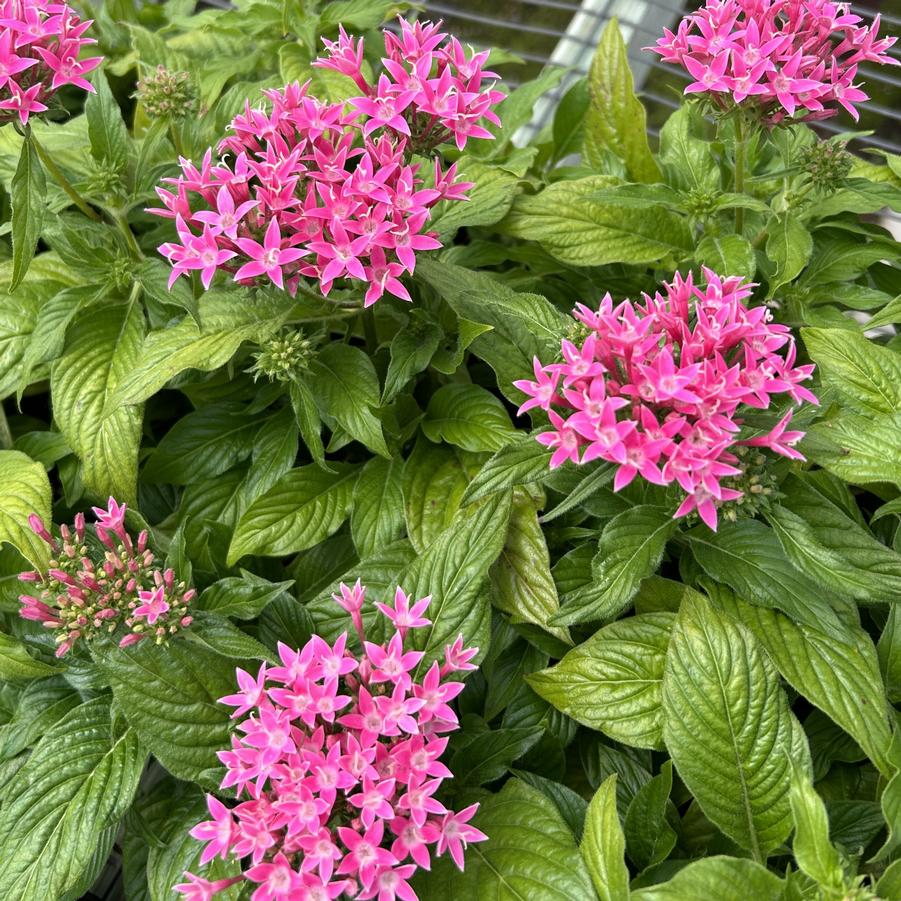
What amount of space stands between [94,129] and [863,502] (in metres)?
1.20

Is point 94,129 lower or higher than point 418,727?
higher

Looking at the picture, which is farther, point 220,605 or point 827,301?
point 827,301

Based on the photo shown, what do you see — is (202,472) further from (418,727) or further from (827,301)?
(827,301)

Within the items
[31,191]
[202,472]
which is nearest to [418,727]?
[202,472]

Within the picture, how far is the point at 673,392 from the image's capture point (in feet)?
A: 2.61

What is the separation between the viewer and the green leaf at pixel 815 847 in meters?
0.77

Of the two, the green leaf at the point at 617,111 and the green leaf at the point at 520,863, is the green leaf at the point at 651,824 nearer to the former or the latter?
the green leaf at the point at 520,863

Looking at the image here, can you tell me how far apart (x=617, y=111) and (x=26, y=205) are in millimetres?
910

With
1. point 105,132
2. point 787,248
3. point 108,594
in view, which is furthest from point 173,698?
point 787,248

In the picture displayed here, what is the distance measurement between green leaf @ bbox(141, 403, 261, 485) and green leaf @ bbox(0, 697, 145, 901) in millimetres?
375

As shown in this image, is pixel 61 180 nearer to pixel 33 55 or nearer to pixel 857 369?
pixel 33 55

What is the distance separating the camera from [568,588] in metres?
1.07

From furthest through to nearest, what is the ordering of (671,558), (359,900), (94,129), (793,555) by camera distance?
(94,129) → (671,558) → (793,555) → (359,900)

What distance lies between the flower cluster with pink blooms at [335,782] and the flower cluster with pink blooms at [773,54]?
73 cm
